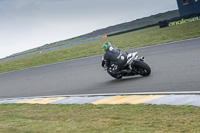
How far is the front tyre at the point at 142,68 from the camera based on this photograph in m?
11.0

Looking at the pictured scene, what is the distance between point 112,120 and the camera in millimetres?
6262

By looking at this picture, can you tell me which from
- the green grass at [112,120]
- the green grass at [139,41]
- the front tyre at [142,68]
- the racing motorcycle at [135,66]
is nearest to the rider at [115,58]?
the racing motorcycle at [135,66]

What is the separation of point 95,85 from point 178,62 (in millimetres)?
3232

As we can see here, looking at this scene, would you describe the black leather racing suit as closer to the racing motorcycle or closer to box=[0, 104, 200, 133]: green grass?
the racing motorcycle

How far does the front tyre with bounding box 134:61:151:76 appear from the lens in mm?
10992

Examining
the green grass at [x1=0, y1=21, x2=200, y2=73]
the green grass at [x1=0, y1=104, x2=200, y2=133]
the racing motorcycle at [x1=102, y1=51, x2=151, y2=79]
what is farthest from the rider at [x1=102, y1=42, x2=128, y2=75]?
the green grass at [x1=0, y1=21, x2=200, y2=73]

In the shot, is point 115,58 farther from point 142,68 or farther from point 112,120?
point 112,120

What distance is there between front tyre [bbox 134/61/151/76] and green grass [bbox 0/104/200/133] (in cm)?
315

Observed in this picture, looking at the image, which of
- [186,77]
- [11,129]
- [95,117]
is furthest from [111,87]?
[11,129]

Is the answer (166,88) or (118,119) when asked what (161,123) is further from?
(166,88)

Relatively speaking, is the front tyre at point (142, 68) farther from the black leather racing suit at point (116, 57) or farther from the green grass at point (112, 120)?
the green grass at point (112, 120)

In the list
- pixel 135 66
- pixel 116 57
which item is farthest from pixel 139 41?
pixel 135 66

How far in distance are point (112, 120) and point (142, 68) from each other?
5094mm

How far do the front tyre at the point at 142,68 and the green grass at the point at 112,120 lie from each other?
315 cm
